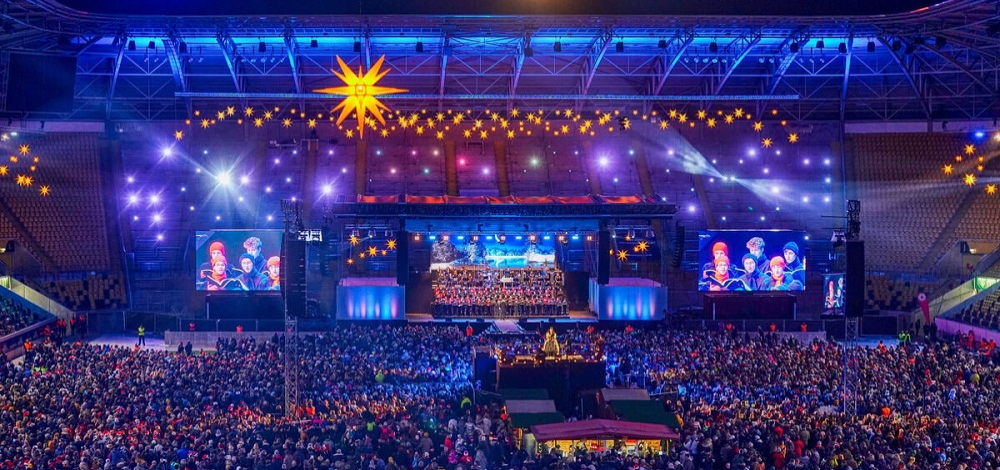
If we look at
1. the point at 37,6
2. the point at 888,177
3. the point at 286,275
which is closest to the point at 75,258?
the point at 37,6

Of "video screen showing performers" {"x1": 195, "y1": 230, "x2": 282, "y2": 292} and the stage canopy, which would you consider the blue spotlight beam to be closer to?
"video screen showing performers" {"x1": 195, "y1": 230, "x2": 282, "y2": 292}

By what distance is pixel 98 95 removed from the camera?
4150 centimetres

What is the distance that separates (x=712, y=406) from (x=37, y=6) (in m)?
23.7

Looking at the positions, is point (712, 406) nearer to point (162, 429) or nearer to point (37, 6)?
point (162, 429)

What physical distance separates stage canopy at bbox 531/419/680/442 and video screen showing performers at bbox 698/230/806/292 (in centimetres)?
1777

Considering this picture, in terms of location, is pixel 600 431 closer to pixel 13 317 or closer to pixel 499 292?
pixel 499 292

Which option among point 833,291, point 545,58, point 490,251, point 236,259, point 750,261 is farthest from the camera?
point 545,58

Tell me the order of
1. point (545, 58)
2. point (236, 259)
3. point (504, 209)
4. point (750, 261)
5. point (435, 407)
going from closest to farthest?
point (435, 407), point (236, 259), point (504, 209), point (750, 261), point (545, 58)

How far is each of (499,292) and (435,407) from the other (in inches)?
656

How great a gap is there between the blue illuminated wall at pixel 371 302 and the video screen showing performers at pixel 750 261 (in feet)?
37.7

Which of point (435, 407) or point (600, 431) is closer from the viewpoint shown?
point (600, 431)


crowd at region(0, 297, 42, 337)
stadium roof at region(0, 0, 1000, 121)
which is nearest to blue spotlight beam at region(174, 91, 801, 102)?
stadium roof at region(0, 0, 1000, 121)

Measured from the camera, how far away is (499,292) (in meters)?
39.2

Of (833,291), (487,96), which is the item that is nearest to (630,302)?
(833,291)
